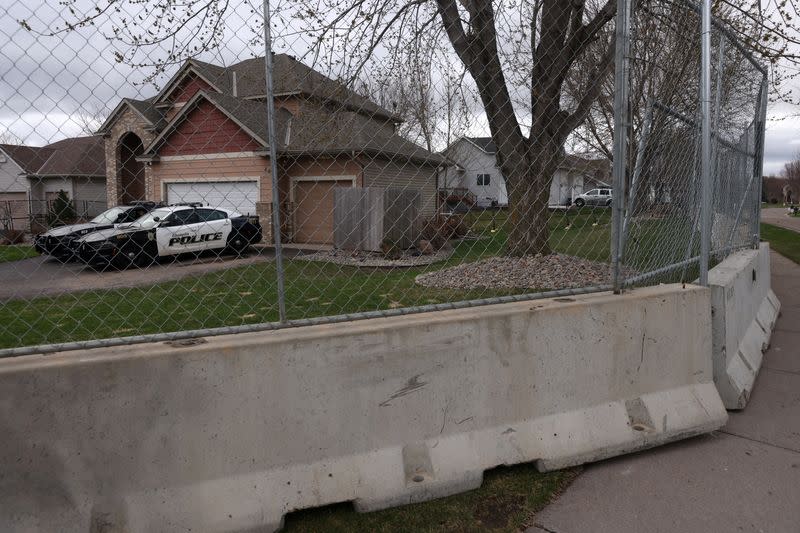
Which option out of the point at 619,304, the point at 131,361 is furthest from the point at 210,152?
the point at 619,304

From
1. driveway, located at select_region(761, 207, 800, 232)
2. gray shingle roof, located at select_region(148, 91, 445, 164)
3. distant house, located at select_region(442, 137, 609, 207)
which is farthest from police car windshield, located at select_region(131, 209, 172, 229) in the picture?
driveway, located at select_region(761, 207, 800, 232)

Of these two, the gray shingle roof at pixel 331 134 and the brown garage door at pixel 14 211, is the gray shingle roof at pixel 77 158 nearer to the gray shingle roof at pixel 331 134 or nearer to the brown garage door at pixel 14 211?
the brown garage door at pixel 14 211

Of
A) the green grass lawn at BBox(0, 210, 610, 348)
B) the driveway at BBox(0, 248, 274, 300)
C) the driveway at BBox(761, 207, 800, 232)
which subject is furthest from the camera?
the driveway at BBox(761, 207, 800, 232)

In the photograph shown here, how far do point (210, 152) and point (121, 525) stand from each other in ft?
7.09

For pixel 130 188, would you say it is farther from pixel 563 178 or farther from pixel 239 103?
pixel 563 178

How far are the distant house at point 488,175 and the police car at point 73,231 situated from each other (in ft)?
6.87

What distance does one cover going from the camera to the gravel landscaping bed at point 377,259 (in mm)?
8250

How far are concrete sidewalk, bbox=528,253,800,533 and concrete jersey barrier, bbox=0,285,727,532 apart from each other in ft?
Result: 0.44

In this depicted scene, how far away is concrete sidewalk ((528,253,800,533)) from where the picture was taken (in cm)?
273

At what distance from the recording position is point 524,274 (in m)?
9.39

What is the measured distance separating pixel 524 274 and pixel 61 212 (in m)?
7.46

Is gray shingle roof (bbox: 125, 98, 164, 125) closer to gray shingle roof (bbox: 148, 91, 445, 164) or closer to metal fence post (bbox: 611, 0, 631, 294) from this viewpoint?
gray shingle roof (bbox: 148, 91, 445, 164)

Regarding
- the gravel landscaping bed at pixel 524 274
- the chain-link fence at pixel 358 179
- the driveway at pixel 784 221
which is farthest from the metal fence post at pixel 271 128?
the driveway at pixel 784 221

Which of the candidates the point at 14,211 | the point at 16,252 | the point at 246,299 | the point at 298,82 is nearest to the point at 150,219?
the point at 16,252
